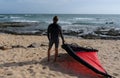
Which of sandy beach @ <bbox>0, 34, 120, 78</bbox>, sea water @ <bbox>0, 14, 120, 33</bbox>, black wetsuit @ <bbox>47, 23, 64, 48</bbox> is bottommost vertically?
sea water @ <bbox>0, 14, 120, 33</bbox>

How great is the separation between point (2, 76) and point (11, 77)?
0.30 m

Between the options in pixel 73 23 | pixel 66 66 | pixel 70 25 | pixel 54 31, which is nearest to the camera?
pixel 66 66

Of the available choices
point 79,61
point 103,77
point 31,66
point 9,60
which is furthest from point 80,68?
point 9,60

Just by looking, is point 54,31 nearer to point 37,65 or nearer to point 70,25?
point 37,65

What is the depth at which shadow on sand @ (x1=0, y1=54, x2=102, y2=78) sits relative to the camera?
329 inches

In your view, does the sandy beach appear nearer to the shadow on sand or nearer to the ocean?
the shadow on sand

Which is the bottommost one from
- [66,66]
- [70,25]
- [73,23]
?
[73,23]

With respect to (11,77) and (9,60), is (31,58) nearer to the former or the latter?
(9,60)

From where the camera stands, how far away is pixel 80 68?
877cm

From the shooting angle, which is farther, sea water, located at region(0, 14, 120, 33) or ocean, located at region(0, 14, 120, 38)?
sea water, located at region(0, 14, 120, 33)

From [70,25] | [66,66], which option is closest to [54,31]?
[66,66]

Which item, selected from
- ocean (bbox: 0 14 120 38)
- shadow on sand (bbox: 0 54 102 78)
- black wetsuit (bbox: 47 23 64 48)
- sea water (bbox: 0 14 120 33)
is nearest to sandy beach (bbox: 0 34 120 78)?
shadow on sand (bbox: 0 54 102 78)

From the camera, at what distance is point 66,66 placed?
9055 mm

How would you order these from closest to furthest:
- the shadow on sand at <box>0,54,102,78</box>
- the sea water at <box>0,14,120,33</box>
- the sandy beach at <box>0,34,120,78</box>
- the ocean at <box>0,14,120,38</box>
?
the sandy beach at <box>0,34,120,78</box>
the shadow on sand at <box>0,54,102,78</box>
the ocean at <box>0,14,120,38</box>
the sea water at <box>0,14,120,33</box>
